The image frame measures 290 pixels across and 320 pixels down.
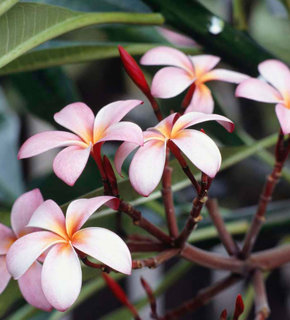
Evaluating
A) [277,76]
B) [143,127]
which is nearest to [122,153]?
[277,76]

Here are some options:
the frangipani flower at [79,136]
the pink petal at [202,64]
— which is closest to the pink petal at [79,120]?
the frangipani flower at [79,136]

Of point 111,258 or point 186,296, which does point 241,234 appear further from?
point 186,296

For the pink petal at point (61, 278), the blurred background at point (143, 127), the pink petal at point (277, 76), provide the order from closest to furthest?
the pink petal at point (61, 278) → the pink petal at point (277, 76) → the blurred background at point (143, 127)

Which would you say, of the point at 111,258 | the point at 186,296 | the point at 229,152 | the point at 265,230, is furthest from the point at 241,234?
the point at 186,296

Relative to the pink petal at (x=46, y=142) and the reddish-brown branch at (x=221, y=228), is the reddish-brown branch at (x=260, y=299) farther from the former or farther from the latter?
the pink petal at (x=46, y=142)

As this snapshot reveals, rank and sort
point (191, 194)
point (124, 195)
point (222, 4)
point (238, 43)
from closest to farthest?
point (124, 195)
point (238, 43)
point (191, 194)
point (222, 4)

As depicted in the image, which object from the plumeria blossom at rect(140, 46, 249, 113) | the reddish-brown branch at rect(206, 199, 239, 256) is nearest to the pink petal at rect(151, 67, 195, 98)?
the plumeria blossom at rect(140, 46, 249, 113)

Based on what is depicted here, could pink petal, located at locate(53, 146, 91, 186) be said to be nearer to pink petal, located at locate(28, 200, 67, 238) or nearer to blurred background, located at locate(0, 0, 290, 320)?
pink petal, located at locate(28, 200, 67, 238)
